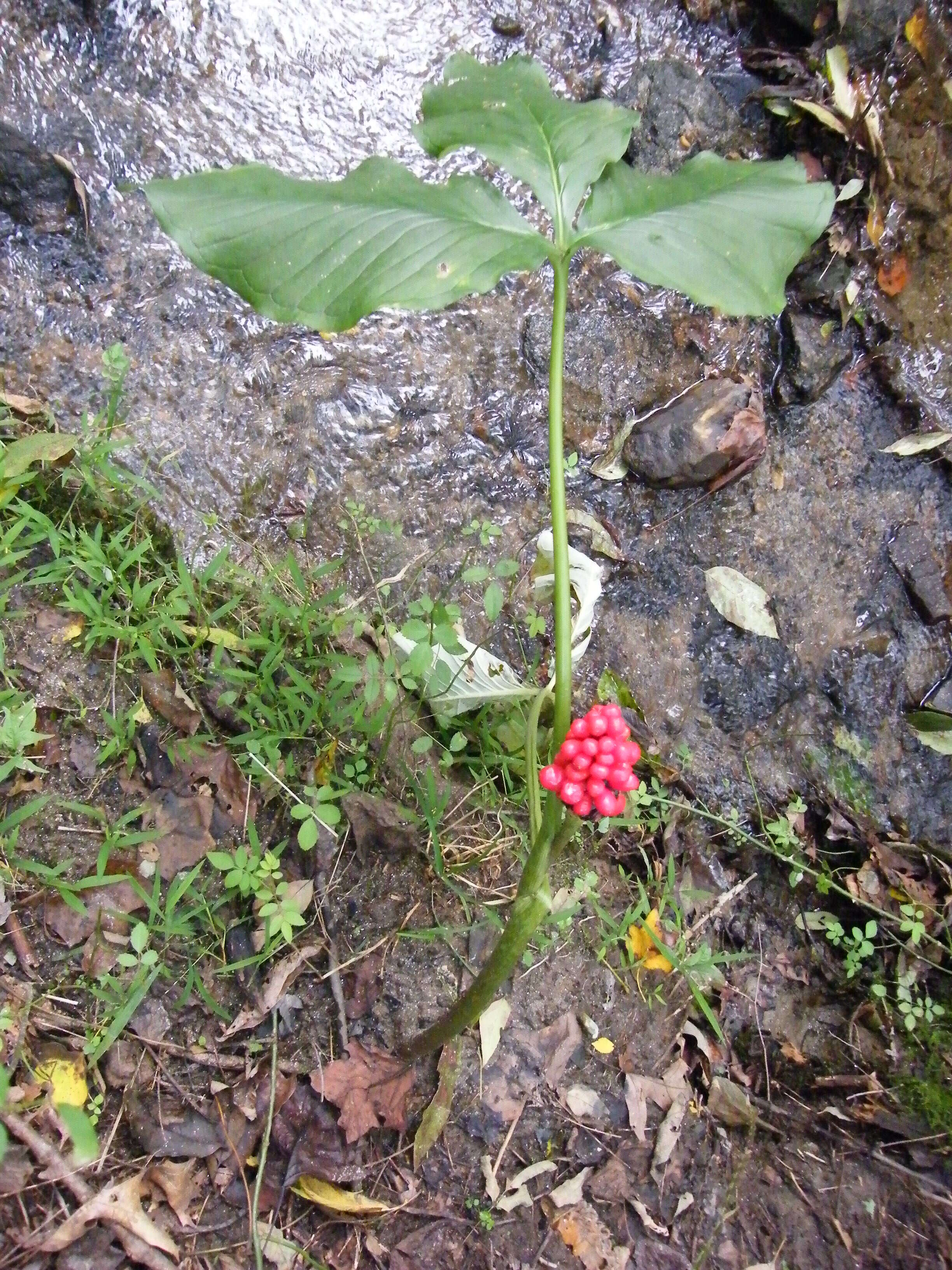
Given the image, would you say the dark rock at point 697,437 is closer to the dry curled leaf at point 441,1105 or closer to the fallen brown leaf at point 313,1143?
the dry curled leaf at point 441,1105

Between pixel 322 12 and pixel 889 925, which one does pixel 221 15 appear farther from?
pixel 889 925

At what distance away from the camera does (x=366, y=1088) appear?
155 centimetres

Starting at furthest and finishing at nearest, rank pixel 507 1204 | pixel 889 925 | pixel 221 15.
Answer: pixel 221 15, pixel 889 925, pixel 507 1204

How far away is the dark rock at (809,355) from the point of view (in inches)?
92.5

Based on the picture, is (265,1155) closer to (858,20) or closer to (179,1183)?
(179,1183)

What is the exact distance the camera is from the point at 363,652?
188cm

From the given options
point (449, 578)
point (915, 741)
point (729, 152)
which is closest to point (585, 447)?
point (449, 578)

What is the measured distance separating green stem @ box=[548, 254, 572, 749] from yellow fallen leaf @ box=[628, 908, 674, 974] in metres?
0.87

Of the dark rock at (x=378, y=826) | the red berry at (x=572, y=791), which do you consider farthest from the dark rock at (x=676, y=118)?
the red berry at (x=572, y=791)

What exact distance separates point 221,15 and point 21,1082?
2.40m

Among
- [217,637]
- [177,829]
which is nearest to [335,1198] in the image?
[177,829]

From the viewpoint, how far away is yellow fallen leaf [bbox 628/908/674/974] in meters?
1.85

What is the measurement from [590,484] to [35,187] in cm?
145

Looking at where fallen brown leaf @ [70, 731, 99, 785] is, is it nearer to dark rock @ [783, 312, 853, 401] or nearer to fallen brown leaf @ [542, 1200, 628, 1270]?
fallen brown leaf @ [542, 1200, 628, 1270]
